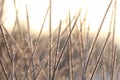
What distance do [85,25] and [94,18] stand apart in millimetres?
538

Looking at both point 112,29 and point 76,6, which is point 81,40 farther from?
point 76,6

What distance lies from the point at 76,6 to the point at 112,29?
28 cm

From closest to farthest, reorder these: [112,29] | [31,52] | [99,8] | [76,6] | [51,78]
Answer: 1. [51,78]
2. [31,52]
3. [112,29]
4. [76,6]
5. [99,8]

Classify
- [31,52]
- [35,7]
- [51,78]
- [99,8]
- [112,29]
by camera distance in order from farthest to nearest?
[35,7] < [99,8] < [112,29] < [31,52] < [51,78]

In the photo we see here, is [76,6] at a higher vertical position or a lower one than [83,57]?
higher

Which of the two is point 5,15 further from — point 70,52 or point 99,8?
point 70,52

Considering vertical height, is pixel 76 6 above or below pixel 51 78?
above

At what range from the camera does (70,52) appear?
1.41m

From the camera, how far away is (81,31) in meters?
1.42

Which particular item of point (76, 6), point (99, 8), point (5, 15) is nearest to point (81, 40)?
point (76, 6)

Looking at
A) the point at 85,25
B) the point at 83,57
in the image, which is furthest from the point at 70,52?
the point at 85,25

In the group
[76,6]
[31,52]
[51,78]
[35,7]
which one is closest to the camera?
[51,78]

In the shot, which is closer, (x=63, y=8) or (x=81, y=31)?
(x=81, y=31)

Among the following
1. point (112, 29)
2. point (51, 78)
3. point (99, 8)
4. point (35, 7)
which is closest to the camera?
point (51, 78)
